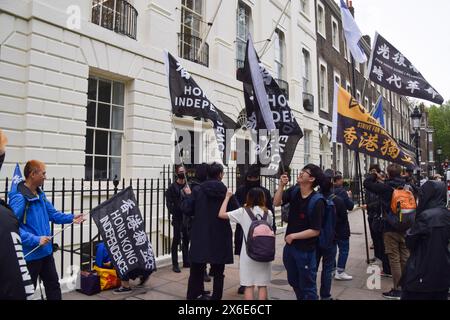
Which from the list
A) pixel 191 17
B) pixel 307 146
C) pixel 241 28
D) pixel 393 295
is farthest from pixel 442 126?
pixel 393 295

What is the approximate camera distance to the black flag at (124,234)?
4824 millimetres

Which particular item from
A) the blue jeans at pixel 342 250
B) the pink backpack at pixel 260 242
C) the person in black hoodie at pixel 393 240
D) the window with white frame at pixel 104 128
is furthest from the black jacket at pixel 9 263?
the window with white frame at pixel 104 128

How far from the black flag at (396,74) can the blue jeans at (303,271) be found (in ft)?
15.3

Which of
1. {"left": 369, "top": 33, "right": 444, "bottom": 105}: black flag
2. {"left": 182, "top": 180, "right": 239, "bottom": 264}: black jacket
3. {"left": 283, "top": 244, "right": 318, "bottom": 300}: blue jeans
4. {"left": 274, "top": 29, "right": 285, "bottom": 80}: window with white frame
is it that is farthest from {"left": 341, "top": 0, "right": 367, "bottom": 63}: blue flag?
{"left": 274, "top": 29, "right": 285, "bottom": 80}: window with white frame

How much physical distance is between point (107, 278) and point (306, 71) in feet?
53.2

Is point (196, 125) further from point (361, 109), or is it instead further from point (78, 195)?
point (361, 109)

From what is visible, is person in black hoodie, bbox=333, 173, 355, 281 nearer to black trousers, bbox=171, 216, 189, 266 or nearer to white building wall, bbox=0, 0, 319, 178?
black trousers, bbox=171, 216, 189, 266

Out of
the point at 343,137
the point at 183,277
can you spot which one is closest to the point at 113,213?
the point at 183,277

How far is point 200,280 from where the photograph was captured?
433 centimetres

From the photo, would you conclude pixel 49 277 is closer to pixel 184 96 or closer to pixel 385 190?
pixel 184 96

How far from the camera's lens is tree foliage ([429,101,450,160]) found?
203 feet

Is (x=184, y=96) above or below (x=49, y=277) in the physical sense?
above

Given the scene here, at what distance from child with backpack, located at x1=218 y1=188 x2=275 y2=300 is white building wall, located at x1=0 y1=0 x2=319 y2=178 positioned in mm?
4936

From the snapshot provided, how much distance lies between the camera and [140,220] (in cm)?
515
